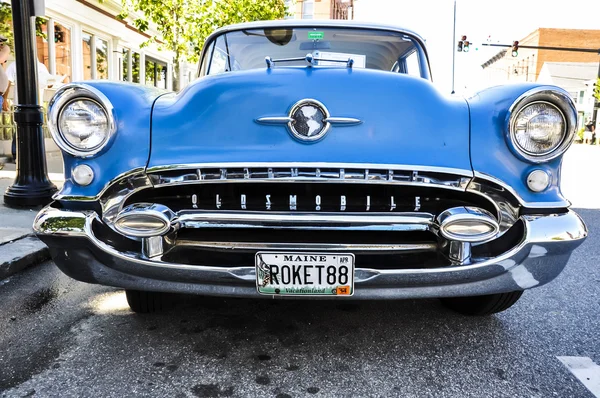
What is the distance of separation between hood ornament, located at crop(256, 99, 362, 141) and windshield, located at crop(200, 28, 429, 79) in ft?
4.13

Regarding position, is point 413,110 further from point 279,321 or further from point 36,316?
point 36,316

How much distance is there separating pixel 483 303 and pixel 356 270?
2.98 ft

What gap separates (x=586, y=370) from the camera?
6.79 feet

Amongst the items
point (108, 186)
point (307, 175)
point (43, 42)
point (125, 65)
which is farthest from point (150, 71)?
point (307, 175)

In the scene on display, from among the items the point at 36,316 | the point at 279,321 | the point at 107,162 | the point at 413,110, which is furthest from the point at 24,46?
the point at 413,110

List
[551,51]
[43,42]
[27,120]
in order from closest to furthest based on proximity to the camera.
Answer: [27,120], [43,42], [551,51]

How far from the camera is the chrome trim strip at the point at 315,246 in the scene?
1940mm

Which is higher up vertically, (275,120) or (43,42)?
(43,42)

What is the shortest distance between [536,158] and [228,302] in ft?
5.42

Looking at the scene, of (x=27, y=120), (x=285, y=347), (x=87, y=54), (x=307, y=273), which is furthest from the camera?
(x=87, y=54)

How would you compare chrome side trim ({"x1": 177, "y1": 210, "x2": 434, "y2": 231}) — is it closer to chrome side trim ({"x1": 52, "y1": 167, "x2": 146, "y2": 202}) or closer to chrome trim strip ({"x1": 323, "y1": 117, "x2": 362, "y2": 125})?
chrome side trim ({"x1": 52, "y1": 167, "x2": 146, "y2": 202})

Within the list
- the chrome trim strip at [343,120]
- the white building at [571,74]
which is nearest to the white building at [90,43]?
the chrome trim strip at [343,120]

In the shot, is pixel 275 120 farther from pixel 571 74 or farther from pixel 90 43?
pixel 571 74

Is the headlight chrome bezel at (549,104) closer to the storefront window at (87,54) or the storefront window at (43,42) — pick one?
the storefront window at (43,42)
